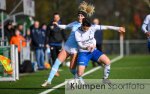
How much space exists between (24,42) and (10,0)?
15.1 feet

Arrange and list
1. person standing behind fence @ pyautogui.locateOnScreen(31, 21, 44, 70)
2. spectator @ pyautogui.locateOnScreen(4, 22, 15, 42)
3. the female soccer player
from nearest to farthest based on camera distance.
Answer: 1. the female soccer player
2. spectator @ pyautogui.locateOnScreen(4, 22, 15, 42)
3. person standing behind fence @ pyautogui.locateOnScreen(31, 21, 44, 70)

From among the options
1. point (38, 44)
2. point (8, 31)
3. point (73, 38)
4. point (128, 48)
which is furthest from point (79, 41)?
point (128, 48)

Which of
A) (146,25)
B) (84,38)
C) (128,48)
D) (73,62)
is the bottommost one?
(73,62)

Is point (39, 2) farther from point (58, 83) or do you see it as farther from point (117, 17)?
point (58, 83)

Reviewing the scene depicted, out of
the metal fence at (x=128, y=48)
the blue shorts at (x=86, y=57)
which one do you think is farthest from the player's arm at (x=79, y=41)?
the metal fence at (x=128, y=48)

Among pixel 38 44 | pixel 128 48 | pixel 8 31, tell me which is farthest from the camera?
Answer: pixel 128 48

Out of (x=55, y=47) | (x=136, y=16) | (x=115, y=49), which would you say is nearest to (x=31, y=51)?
(x=55, y=47)

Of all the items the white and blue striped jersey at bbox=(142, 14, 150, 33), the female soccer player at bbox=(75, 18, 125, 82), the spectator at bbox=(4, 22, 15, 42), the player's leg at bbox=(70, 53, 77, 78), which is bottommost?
the player's leg at bbox=(70, 53, 77, 78)

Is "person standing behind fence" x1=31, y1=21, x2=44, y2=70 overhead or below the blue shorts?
overhead

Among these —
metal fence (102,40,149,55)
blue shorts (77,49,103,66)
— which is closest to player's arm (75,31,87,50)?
blue shorts (77,49,103,66)

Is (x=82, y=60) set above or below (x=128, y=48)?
below

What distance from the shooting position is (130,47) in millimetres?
49938

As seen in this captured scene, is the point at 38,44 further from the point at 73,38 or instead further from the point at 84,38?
the point at 84,38

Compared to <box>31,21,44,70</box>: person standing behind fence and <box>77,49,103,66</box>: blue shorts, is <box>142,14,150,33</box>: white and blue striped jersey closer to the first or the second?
<box>77,49,103,66</box>: blue shorts
